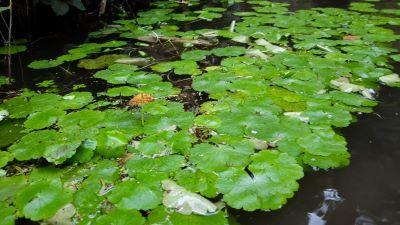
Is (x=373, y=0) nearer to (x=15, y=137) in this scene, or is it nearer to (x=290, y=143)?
(x=290, y=143)

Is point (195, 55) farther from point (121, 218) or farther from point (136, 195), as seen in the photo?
point (121, 218)

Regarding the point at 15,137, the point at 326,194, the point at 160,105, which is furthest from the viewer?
the point at 160,105

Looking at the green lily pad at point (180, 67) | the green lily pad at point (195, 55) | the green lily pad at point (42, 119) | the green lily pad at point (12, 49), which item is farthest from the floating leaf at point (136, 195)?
the green lily pad at point (12, 49)

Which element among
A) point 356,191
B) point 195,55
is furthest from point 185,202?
point 195,55

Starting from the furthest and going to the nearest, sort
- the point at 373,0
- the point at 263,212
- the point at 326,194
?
1. the point at 373,0
2. the point at 326,194
3. the point at 263,212

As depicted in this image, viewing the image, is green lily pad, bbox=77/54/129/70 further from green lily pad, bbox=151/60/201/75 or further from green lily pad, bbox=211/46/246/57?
green lily pad, bbox=211/46/246/57

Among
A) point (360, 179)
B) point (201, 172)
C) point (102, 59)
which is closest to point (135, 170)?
point (201, 172)

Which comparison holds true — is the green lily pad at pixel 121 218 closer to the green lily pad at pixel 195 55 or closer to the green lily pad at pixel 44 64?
the green lily pad at pixel 195 55

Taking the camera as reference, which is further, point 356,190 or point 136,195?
point 356,190
